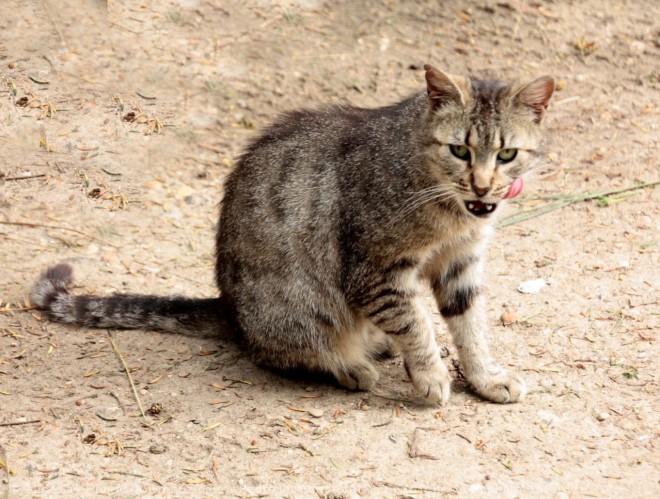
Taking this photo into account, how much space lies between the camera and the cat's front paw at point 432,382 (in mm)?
4898

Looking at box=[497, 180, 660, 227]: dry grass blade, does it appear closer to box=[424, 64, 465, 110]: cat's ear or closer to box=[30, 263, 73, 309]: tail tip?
box=[424, 64, 465, 110]: cat's ear

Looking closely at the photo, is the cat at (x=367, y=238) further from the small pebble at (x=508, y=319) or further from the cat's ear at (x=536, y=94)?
the small pebble at (x=508, y=319)

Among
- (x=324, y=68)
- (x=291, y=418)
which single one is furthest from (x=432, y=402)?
(x=324, y=68)

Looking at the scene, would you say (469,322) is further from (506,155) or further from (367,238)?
(506,155)

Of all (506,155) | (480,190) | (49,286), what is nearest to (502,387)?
(480,190)

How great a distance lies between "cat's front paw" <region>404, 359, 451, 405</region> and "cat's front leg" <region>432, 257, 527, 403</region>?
0.76 ft

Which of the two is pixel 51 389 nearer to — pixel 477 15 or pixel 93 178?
pixel 93 178

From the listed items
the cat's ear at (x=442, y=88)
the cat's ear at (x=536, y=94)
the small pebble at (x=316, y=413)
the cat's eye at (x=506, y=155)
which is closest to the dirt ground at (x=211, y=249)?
the small pebble at (x=316, y=413)

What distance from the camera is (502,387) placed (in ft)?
16.3

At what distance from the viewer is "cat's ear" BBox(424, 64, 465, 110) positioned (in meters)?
4.48

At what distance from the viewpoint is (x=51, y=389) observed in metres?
5.00

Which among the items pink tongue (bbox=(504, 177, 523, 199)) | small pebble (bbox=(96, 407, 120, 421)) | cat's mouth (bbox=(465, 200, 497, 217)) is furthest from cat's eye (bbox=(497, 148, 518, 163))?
small pebble (bbox=(96, 407, 120, 421))

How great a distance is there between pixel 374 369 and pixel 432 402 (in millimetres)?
473

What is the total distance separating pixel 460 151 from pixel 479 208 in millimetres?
330
